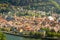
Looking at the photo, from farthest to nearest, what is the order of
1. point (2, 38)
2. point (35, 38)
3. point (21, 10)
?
point (21, 10), point (35, 38), point (2, 38)

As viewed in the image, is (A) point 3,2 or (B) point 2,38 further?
(A) point 3,2

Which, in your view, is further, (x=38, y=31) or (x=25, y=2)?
(x=25, y=2)

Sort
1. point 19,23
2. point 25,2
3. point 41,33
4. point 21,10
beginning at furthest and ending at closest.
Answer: point 25,2
point 21,10
point 19,23
point 41,33

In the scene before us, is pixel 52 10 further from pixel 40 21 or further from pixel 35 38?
pixel 35 38

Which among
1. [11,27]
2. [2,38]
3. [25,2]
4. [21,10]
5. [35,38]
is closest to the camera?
[2,38]

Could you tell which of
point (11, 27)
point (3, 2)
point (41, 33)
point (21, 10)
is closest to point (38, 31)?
point (41, 33)

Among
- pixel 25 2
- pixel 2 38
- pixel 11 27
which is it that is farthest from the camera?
pixel 25 2

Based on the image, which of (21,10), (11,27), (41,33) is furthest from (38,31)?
(21,10)

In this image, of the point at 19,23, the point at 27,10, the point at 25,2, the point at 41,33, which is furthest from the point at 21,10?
the point at 41,33

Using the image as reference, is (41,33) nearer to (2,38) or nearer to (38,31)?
(38,31)
